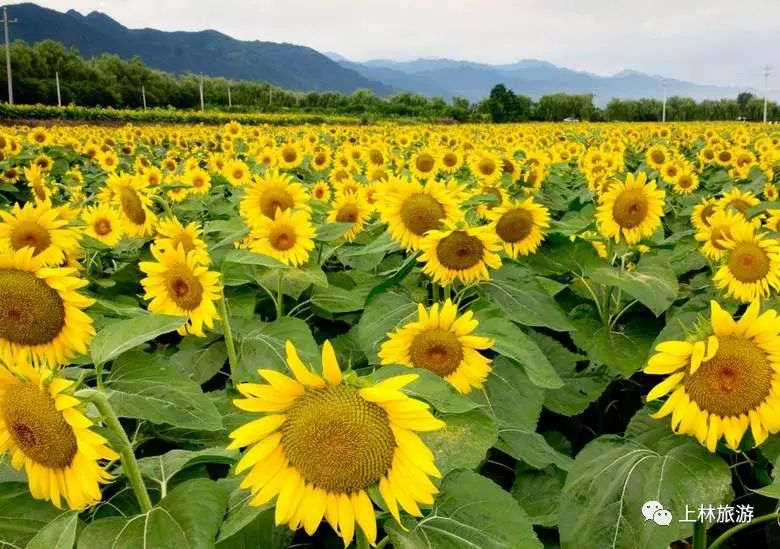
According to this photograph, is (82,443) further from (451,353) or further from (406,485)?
(451,353)

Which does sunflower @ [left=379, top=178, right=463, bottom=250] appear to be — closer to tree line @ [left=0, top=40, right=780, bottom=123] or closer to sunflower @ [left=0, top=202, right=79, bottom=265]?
sunflower @ [left=0, top=202, right=79, bottom=265]

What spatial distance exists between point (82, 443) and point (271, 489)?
1.27ft

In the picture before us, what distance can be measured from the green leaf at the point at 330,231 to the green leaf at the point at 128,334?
1.50 meters

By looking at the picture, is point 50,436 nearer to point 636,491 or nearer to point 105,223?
point 636,491

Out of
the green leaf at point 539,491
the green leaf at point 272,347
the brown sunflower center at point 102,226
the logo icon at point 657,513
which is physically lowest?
the green leaf at point 539,491

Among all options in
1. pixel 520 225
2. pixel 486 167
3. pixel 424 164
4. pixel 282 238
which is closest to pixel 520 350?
pixel 520 225

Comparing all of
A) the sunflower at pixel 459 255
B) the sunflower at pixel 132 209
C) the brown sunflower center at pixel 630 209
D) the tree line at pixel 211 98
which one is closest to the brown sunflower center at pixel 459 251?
the sunflower at pixel 459 255

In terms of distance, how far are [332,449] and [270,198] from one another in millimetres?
2664

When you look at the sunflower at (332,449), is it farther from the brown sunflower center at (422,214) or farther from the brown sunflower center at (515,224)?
the brown sunflower center at (515,224)

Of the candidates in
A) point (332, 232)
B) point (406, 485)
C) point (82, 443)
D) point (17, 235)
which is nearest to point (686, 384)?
point (406, 485)

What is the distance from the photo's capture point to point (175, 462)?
1778mm

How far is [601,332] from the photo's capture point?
10.1ft

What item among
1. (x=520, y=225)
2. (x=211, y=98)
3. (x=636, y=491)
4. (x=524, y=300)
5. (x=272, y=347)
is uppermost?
(x=211, y=98)

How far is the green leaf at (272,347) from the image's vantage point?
2.41 metres
